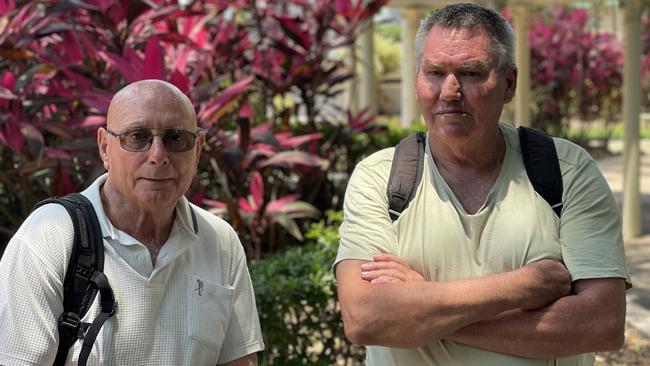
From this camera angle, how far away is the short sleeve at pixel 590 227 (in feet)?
7.91

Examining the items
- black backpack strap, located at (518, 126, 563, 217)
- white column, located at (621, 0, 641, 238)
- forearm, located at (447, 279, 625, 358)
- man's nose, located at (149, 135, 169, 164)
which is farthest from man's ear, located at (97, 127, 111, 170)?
white column, located at (621, 0, 641, 238)

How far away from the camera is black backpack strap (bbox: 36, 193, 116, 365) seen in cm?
220

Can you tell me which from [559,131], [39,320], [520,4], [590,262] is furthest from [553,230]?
[559,131]

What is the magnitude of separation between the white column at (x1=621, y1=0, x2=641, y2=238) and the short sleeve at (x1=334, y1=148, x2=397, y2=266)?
23.9ft

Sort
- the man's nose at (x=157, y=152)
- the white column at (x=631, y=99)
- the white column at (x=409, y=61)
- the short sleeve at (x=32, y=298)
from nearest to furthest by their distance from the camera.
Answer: the short sleeve at (x=32, y=298), the man's nose at (x=157, y=152), the white column at (x=631, y=99), the white column at (x=409, y=61)

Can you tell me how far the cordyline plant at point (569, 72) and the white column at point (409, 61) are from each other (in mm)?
5952

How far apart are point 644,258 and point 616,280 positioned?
A: 6986 millimetres

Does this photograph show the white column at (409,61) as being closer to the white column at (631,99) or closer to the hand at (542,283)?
the white column at (631,99)

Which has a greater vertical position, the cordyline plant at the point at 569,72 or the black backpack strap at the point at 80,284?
the black backpack strap at the point at 80,284

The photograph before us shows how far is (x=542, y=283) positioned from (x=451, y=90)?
1.75ft

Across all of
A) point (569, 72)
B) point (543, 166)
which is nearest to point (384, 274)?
point (543, 166)

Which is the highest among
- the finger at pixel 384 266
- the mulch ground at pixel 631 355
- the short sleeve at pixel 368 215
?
the short sleeve at pixel 368 215

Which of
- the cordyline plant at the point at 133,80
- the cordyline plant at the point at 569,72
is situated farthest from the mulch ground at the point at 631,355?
the cordyline plant at the point at 569,72

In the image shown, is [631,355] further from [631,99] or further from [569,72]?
[569,72]
